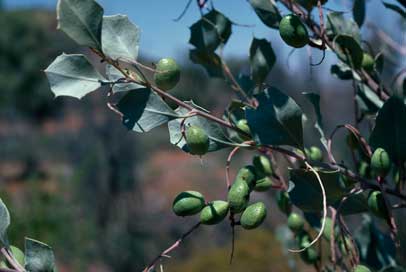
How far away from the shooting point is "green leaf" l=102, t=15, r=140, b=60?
444 mm

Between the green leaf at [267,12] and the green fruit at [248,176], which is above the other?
the green leaf at [267,12]

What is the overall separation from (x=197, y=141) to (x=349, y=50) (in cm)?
22

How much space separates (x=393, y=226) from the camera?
48 cm

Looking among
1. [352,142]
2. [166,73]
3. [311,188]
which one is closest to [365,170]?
[352,142]

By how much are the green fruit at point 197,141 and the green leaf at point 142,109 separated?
26 millimetres

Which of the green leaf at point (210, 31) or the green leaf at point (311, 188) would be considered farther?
the green leaf at point (210, 31)

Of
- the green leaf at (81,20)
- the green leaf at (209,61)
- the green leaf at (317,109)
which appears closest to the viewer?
the green leaf at (81,20)

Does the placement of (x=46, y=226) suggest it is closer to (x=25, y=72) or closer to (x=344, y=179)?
(x=344, y=179)

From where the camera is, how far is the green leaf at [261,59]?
1.95ft

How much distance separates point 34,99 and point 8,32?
2.26 m

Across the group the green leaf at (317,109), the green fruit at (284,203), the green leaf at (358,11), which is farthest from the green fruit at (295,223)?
the green leaf at (358,11)

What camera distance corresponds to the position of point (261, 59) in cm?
60

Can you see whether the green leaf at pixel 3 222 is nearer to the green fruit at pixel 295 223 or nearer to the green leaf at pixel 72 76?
the green leaf at pixel 72 76

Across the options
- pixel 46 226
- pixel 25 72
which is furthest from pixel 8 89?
pixel 46 226
